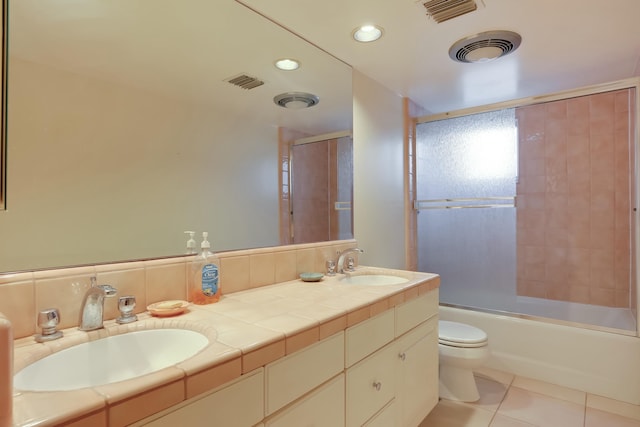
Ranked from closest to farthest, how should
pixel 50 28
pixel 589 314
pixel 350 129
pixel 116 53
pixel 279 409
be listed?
pixel 279 409 → pixel 50 28 → pixel 116 53 → pixel 350 129 → pixel 589 314

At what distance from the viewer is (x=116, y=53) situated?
3.85 ft

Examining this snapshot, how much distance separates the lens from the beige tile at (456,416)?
6.12 feet

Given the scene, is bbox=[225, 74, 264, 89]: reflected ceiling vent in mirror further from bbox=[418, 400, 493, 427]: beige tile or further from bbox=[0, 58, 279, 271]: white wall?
bbox=[418, 400, 493, 427]: beige tile

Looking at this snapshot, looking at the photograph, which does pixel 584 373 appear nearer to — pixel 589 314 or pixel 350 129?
pixel 589 314

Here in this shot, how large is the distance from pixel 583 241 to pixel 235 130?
125 inches

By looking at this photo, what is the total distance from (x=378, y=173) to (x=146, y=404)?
6.70 feet

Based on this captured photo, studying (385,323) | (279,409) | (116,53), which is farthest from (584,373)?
(116,53)

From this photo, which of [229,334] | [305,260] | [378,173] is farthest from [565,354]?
[229,334]

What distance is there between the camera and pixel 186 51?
55.6 inches

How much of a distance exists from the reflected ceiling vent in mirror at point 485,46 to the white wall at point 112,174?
1338 millimetres

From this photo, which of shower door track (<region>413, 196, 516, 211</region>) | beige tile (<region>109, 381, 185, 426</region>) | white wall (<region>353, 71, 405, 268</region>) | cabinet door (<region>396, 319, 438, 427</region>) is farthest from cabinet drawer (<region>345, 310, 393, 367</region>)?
shower door track (<region>413, 196, 516, 211</region>)

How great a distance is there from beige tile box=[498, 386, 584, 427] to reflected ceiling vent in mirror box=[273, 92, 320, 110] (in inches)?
85.2

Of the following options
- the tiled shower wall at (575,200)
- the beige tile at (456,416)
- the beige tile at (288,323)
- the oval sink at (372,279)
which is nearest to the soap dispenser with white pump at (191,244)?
the beige tile at (288,323)

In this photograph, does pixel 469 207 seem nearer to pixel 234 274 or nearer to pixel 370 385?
pixel 370 385
